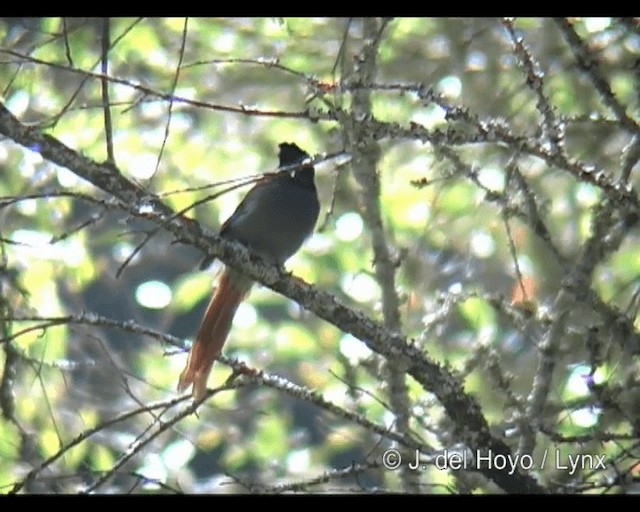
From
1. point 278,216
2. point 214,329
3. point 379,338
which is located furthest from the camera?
point 278,216

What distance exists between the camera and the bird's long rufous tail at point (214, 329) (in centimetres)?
230

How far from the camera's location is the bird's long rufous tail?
2.30 meters

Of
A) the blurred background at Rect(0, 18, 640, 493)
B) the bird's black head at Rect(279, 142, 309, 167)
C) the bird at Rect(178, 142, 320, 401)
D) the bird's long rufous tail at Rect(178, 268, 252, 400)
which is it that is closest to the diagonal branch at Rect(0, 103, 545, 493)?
the blurred background at Rect(0, 18, 640, 493)

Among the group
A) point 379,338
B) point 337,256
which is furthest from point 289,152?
point 379,338

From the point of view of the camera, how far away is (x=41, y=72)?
315cm

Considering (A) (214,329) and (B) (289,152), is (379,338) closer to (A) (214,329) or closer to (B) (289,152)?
(A) (214,329)

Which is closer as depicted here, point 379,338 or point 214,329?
point 379,338

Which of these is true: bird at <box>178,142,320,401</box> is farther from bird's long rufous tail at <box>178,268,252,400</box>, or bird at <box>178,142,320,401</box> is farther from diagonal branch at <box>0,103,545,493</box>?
diagonal branch at <box>0,103,545,493</box>

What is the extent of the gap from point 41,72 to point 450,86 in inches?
44.0

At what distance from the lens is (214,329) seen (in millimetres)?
2477

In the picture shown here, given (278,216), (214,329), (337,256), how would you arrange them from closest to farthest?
(214,329), (278,216), (337,256)

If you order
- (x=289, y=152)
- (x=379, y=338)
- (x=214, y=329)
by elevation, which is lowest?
(x=379, y=338)
